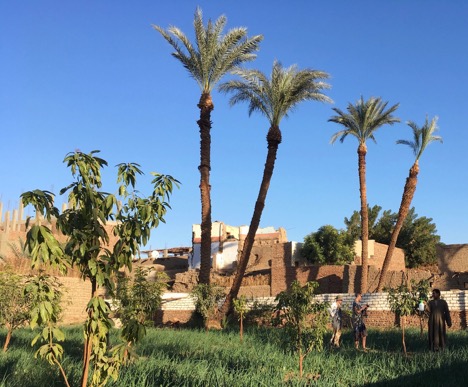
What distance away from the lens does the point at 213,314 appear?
23000 mm

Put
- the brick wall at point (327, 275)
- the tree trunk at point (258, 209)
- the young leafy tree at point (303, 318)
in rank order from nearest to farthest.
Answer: the young leafy tree at point (303, 318) < the tree trunk at point (258, 209) < the brick wall at point (327, 275)

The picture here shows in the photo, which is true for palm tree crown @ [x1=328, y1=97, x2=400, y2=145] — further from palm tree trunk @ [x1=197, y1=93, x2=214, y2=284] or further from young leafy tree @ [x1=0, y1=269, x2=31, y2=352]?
young leafy tree @ [x1=0, y1=269, x2=31, y2=352]

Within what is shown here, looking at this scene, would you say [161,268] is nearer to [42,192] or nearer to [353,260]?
[353,260]

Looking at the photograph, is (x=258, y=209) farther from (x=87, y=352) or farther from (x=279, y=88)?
(x=87, y=352)

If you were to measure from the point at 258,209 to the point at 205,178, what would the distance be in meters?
2.55

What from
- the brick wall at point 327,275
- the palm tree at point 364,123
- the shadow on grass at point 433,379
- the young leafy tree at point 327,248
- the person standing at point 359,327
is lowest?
the shadow on grass at point 433,379

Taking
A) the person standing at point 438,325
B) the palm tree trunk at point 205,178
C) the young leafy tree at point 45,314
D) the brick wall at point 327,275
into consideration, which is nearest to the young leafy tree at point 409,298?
the person standing at point 438,325

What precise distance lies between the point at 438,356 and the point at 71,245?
26.3ft

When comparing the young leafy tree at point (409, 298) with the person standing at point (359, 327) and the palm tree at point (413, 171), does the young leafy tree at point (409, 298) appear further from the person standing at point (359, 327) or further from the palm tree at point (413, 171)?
the palm tree at point (413, 171)

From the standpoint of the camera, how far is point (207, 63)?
22281mm

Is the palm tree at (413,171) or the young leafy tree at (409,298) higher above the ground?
the palm tree at (413,171)

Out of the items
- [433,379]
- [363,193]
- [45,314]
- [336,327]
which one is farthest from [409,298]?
[363,193]

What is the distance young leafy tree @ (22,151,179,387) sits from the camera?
5.20 metres

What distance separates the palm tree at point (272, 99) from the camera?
22.9 meters
